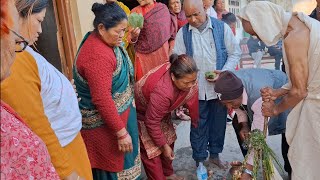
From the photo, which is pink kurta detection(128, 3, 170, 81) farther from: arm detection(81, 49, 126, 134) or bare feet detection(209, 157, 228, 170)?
arm detection(81, 49, 126, 134)

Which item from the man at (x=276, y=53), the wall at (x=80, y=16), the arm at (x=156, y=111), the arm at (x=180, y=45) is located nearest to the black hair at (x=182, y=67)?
the arm at (x=156, y=111)

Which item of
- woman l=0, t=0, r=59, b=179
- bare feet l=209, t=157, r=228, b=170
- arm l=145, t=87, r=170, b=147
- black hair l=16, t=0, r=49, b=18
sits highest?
black hair l=16, t=0, r=49, b=18

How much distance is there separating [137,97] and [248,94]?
0.95 m

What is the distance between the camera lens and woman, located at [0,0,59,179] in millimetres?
864

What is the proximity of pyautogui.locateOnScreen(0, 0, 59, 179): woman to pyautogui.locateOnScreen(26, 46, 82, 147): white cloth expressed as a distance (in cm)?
47

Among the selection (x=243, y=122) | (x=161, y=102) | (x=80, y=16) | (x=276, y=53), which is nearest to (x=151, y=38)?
(x=80, y=16)

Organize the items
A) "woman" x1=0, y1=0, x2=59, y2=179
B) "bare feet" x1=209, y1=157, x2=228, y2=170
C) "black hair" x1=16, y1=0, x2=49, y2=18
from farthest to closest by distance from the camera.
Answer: "bare feet" x1=209, y1=157, x2=228, y2=170 < "black hair" x1=16, y1=0, x2=49, y2=18 < "woman" x1=0, y1=0, x2=59, y2=179

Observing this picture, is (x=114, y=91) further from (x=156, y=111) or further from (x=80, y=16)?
(x=80, y=16)

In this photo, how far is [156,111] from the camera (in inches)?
99.8

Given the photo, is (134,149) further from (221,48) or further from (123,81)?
(221,48)

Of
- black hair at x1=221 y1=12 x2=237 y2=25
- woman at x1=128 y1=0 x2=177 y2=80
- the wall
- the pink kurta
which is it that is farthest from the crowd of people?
black hair at x1=221 y1=12 x2=237 y2=25

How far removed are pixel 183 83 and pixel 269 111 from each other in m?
0.70

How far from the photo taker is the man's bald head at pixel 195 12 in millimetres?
3115

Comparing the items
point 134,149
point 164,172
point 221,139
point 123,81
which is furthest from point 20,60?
point 221,139
